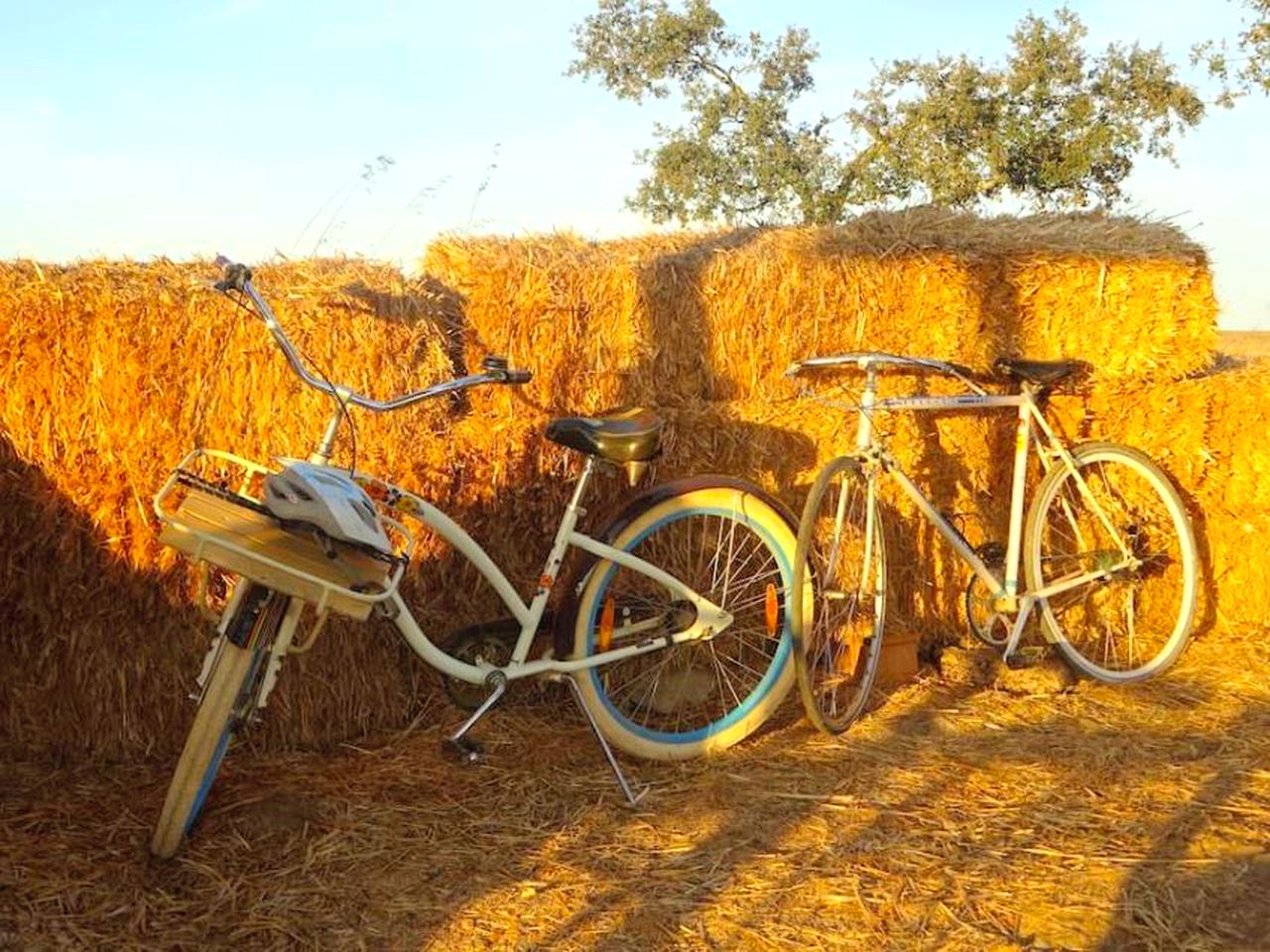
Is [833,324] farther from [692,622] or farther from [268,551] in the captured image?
[268,551]

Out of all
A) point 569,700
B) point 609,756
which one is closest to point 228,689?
point 609,756

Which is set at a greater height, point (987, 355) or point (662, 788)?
point (987, 355)

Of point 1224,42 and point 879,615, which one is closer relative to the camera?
point 879,615

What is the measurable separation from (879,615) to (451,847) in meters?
1.86

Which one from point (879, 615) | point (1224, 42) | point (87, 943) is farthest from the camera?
point (1224, 42)

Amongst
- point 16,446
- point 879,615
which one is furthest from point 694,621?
point 16,446

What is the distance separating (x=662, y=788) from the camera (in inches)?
153

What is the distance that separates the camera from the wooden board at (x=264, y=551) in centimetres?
283

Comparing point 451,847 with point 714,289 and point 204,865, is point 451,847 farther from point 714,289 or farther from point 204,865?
point 714,289

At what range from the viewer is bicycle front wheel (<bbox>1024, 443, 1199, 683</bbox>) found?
4941 millimetres

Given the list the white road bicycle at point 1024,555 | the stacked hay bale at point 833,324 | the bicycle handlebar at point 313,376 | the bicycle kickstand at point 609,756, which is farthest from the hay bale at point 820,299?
the bicycle kickstand at point 609,756

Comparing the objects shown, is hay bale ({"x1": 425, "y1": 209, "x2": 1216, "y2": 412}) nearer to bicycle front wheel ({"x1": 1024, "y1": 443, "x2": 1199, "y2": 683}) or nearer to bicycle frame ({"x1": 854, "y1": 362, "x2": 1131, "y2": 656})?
bicycle frame ({"x1": 854, "y1": 362, "x2": 1131, "y2": 656})

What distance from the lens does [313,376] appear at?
11.0ft

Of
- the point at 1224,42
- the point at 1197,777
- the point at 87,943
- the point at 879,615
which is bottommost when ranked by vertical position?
the point at 87,943
